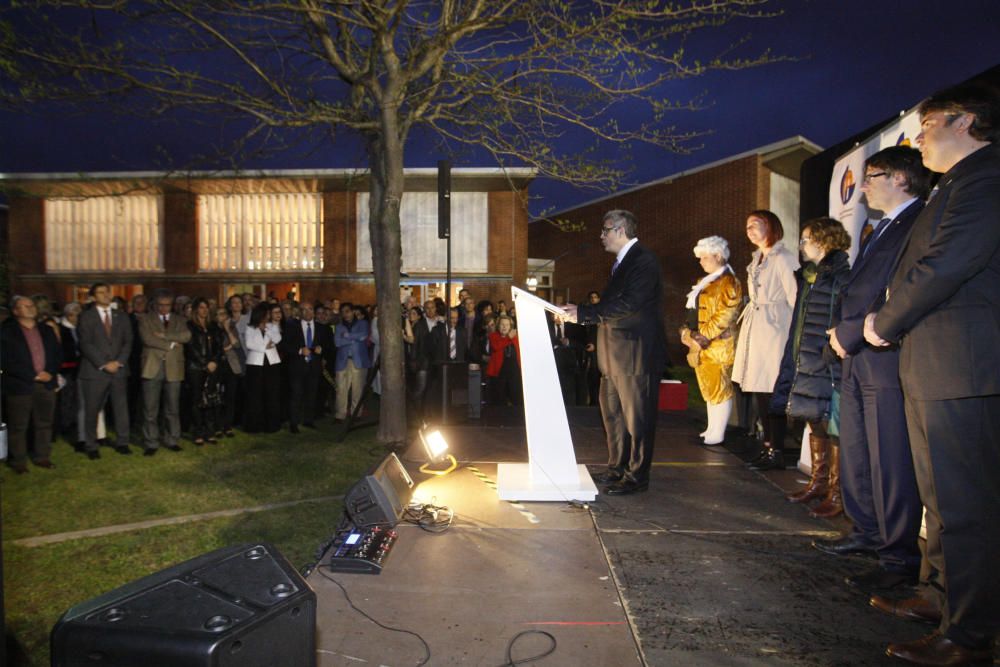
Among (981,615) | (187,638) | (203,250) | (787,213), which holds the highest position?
(787,213)

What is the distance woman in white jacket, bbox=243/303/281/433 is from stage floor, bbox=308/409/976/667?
4.36 meters

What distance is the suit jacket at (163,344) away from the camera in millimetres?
6883

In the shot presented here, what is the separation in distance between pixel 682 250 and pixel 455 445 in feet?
55.7

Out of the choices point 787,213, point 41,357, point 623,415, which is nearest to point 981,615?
point 623,415

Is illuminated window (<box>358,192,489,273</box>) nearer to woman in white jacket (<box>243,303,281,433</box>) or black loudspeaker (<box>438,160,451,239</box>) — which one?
woman in white jacket (<box>243,303,281,433</box>)

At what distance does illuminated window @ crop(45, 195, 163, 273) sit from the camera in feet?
61.1

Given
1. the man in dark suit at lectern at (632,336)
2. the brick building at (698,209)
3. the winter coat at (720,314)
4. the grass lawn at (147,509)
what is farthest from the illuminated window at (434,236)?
the man in dark suit at lectern at (632,336)

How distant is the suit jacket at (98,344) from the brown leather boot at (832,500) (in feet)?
22.9

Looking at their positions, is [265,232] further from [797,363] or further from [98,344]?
[797,363]

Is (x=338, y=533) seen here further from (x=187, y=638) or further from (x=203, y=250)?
(x=203, y=250)

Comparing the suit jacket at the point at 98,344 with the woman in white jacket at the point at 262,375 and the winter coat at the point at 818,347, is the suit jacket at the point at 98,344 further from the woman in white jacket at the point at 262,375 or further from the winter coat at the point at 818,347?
the winter coat at the point at 818,347

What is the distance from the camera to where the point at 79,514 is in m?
4.88

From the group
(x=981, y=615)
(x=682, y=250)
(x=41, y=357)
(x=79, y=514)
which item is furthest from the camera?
(x=682, y=250)

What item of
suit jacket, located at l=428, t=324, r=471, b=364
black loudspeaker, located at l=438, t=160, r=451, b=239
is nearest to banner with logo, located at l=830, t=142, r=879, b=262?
black loudspeaker, located at l=438, t=160, r=451, b=239
